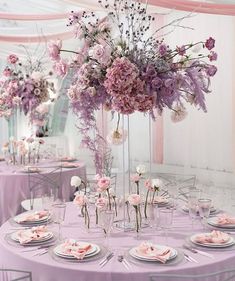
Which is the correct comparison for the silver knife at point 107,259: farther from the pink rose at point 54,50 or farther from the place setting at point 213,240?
the pink rose at point 54,50

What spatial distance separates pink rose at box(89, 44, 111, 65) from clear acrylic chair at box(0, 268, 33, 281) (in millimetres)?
1243

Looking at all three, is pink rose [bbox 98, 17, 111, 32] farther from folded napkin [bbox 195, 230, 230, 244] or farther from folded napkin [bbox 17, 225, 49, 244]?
folded napkin [bbox 195, 230, 230, 244]

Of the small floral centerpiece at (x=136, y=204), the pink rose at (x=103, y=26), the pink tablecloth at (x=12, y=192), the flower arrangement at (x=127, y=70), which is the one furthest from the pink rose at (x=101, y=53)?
the pink tablecloth at (x=12, y=192)

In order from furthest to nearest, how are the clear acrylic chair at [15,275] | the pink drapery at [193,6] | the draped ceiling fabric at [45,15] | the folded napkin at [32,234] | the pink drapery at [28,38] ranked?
the pink drapery at [28,38] < the draped ceiling fabric at [45,15] < the pink drapery at [193,6] < the folded napkin at [32,234] < the clear acrylic chair at [15,275]

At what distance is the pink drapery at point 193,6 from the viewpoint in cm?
516

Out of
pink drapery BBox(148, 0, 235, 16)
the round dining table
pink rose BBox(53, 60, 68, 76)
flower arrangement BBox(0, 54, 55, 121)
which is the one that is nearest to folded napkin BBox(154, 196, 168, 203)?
the round dining table

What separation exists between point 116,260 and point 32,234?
58cm

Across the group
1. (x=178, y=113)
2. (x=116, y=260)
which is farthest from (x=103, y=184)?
(x=178, y=113)

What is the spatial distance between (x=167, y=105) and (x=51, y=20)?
4701 millimetres

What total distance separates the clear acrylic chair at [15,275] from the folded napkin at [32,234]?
179mm

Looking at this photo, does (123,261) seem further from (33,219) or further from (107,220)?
(33,219)

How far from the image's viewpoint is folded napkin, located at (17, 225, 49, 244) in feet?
7.86

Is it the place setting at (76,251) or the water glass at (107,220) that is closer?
the place setting at (76,251)

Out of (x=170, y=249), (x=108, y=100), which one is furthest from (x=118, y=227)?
(x=108, y=100)
